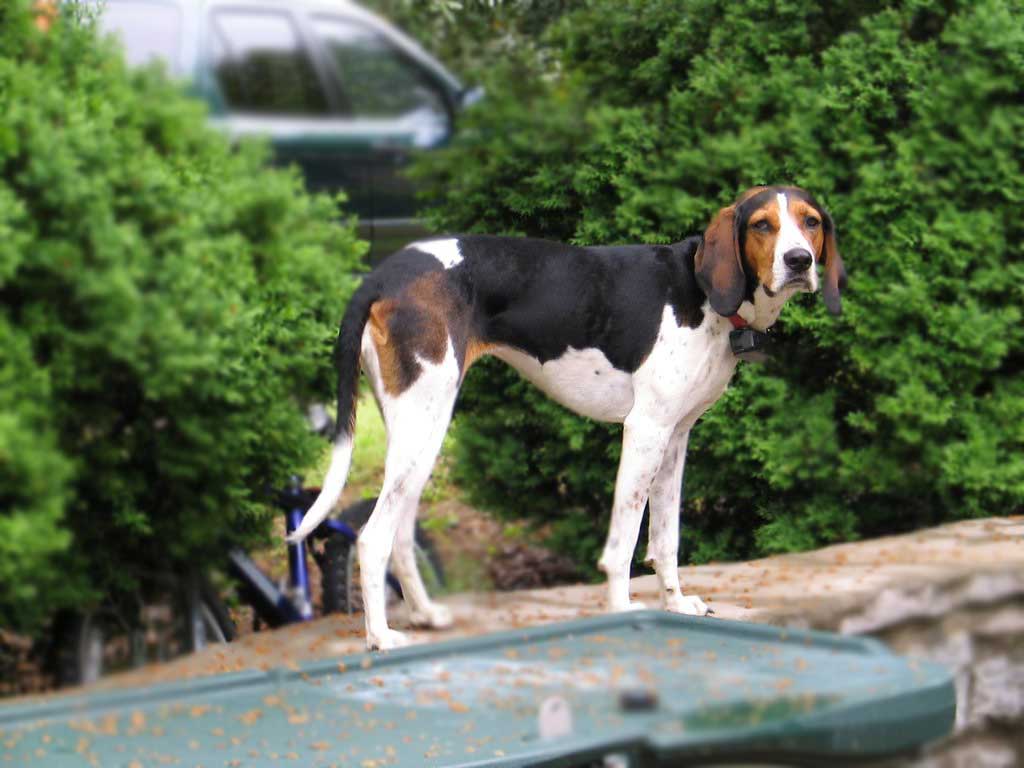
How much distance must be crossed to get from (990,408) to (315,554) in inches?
88.6

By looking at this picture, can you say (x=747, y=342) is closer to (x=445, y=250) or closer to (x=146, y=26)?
(x=445, y=250)

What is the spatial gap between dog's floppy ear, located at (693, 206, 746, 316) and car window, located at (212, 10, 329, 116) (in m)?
2.14

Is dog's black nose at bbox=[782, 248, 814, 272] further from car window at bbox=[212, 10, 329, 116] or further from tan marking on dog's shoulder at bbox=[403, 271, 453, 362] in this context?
car window at bbox=[212, 10, 329, 116]

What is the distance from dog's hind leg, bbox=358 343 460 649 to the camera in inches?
111

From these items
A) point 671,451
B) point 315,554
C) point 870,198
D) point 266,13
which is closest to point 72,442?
point 315,554

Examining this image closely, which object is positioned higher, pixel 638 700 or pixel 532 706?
pixel 638 700

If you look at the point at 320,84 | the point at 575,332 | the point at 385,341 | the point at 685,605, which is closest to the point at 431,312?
the point at 385,341

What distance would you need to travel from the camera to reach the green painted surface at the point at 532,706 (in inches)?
36.8

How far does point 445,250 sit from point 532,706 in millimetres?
1726

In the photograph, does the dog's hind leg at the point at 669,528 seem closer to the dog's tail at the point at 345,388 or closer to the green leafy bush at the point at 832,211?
the dog's tail at the point at 345,388

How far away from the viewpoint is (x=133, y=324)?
12.5 ft

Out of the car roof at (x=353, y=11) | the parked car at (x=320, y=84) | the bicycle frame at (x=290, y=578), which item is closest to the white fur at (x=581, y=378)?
the bicycle frame at (x=290, y=578)

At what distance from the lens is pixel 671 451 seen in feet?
10.7

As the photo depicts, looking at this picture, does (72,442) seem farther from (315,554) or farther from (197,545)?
(315,554)
